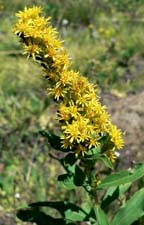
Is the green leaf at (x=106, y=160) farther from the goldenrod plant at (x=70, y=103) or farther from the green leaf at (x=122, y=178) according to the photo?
the green leaf at (x=122, y=178)

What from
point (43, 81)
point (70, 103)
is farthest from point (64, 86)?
point (43, 81)

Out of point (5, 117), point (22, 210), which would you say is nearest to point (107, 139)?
point (22, 210)

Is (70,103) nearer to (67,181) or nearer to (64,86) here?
(64,86)

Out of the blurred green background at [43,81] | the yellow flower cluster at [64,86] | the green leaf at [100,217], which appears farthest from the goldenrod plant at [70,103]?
the blurred green background at [43,81]

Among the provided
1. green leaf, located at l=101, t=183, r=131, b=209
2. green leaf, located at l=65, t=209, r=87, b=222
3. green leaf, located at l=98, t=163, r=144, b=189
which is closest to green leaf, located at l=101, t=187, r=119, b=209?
green leaf, located at l=101, t=183, r=131, b=209

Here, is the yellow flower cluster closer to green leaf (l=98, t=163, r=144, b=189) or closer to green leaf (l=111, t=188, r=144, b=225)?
green leaf (l=98, t=163, r=144, b=189)
